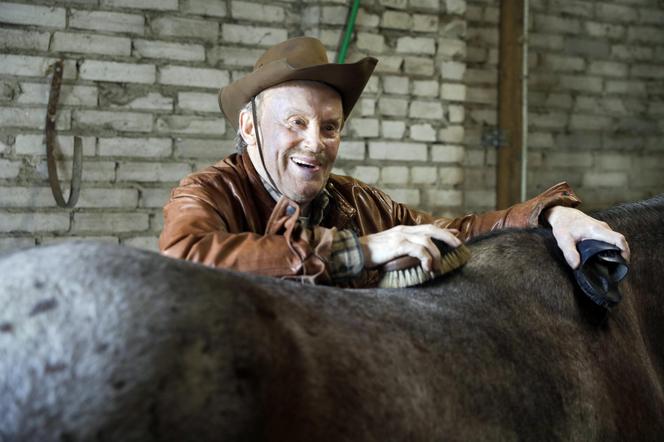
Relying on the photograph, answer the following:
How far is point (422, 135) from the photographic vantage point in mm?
5164

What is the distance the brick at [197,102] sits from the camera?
4.54m

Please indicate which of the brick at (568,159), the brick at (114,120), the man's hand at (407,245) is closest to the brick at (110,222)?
the brick at (114,120)

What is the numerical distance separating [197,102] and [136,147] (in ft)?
1.51

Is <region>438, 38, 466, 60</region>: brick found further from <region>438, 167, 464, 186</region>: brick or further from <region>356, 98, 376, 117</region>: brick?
<region>438, 167, 464, 186</region>: brick

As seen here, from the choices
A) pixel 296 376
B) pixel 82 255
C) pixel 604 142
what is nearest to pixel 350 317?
pixel 296 376

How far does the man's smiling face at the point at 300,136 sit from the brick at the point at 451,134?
9.40 ft

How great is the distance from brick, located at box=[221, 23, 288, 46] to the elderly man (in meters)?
2.03

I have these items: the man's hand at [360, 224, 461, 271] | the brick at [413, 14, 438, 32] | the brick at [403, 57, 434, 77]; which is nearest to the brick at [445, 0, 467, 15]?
the brick at [413, 14, 438, 32]

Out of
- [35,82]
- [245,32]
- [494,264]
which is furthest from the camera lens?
[245,32]

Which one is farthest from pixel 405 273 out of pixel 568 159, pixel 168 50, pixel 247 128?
pixel 568 159

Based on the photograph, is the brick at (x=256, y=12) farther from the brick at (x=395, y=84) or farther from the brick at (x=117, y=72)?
the brick at (x=395, y=84)

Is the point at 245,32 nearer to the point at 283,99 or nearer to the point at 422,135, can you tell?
the point at 422,135

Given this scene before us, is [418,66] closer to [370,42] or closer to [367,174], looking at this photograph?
[370,42]

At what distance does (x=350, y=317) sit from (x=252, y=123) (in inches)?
49.7
